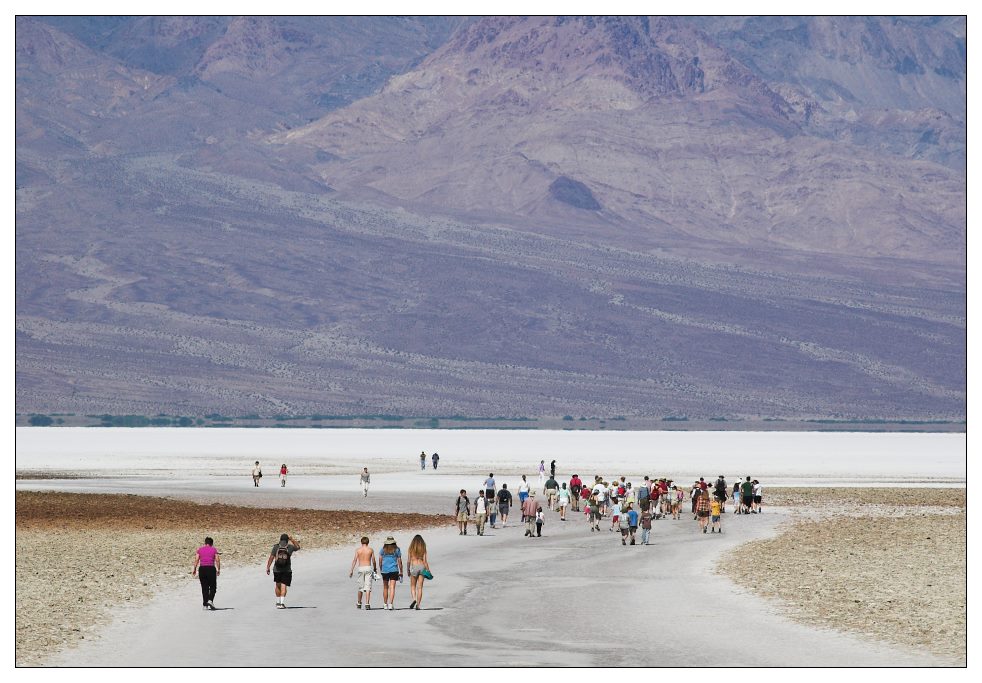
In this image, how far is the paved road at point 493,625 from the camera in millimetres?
24125

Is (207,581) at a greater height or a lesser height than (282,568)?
lesser

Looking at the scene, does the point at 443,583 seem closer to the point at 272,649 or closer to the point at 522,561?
the point at 522,561

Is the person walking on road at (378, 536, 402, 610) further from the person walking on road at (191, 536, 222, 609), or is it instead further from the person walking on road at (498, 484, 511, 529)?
the person walking on road at (498, 484, 511, 529)

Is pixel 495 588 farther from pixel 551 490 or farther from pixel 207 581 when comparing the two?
pixel 551 490

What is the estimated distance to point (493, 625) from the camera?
28.2 meters

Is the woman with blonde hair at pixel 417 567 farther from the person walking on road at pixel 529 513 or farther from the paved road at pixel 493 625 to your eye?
the person walking on road at pixel 529 513

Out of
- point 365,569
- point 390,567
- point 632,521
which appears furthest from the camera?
point 632,521

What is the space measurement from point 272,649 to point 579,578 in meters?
13.8

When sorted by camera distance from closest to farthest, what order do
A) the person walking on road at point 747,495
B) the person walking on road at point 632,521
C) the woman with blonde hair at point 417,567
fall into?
the woman with blonde hair at point 417,567 < the person walking on road at point 632,521 < the person walking on road at point 747,495

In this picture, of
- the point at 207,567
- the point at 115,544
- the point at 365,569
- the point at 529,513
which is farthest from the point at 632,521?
the point at 207,567

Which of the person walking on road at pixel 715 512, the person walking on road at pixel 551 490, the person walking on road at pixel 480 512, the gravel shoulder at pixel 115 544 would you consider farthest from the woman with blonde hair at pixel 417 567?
the person walking on road at pixel 551 490

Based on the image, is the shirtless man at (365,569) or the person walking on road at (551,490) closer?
the shirtless man at (365,569)

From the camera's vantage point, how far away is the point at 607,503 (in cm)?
6031
